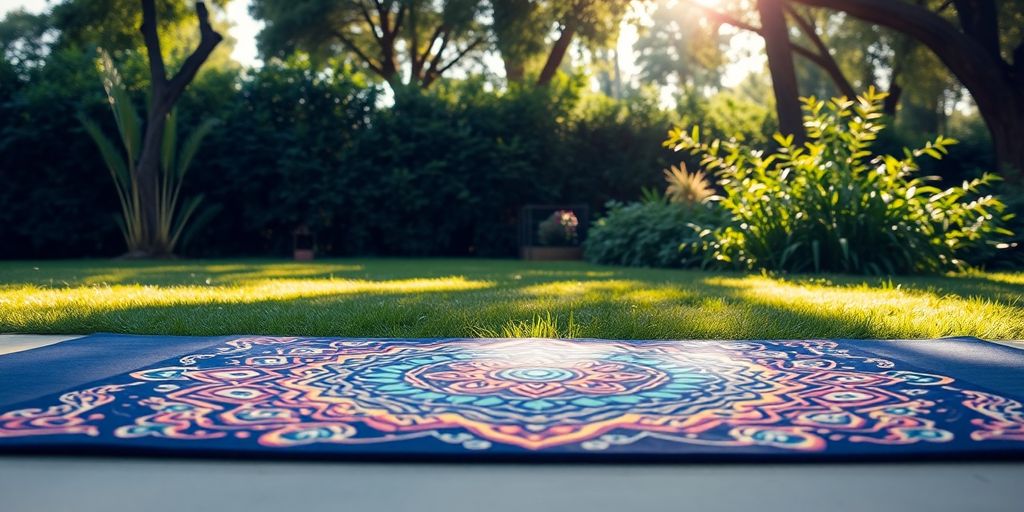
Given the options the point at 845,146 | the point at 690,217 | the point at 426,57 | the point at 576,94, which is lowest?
the point at 690,217

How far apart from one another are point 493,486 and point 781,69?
846 centimetres

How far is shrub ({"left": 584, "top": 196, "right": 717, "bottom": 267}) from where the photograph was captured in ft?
25.1

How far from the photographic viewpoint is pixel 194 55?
32.1 ft

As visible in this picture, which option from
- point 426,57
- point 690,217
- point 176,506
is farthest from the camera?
point 426,57

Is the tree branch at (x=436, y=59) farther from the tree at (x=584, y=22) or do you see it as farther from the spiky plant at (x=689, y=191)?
the spiky plant at (x=689, y=191)

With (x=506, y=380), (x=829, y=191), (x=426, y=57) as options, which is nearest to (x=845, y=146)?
(x=829, y=191)

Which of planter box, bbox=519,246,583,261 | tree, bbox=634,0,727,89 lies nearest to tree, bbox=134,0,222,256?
planter box, bbox=519,246,583,261

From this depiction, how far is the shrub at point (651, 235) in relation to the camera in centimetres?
766

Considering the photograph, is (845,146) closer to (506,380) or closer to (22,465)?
(506,380)

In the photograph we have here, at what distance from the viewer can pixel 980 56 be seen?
8.88 metres

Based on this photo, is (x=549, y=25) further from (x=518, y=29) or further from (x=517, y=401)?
(x=517, y=401)

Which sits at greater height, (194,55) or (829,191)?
(194,55)

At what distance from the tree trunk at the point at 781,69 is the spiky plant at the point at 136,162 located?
662 centimetres

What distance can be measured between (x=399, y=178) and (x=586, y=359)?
807 centimetres
